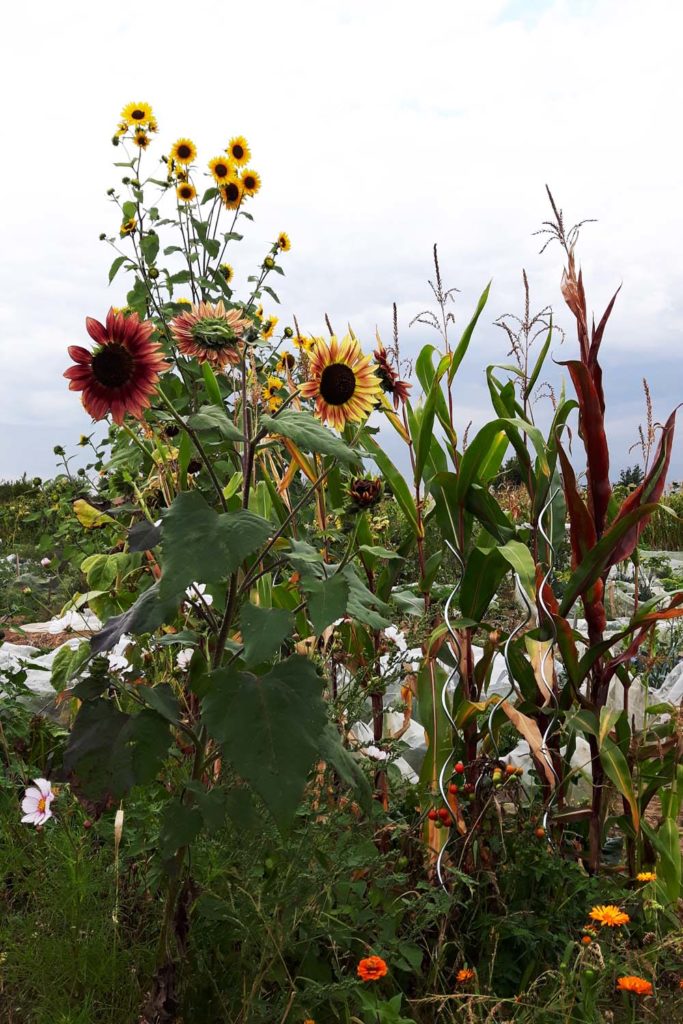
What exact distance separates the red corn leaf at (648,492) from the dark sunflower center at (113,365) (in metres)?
1.34

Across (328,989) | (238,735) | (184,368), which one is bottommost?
(328,989)

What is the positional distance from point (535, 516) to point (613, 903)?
102 centimetres

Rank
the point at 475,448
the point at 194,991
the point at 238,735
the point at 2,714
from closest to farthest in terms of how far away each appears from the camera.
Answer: the point at 238,735 → the point at 194,991 → the point at 475,448 → the point at 2,714

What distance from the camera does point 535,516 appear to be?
2484 mm

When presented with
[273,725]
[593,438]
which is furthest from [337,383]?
[593,438]

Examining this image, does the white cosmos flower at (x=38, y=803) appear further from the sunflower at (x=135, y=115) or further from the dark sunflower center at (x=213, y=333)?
the sunflower at (x=135, y=115)

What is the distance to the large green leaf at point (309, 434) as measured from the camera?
143 centimetres

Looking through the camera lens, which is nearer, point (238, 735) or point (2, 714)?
point (238, 735)

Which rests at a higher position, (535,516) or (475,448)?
(475,448)

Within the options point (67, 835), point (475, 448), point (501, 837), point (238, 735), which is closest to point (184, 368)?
point (475, 448)

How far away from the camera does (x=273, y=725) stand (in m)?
1.34

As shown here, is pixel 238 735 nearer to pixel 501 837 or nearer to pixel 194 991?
pixel 194 991

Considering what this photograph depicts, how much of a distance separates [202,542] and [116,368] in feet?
1.48

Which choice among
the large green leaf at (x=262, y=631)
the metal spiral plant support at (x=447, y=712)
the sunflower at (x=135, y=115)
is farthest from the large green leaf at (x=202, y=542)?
the sunflower at (x=135, y=115)
